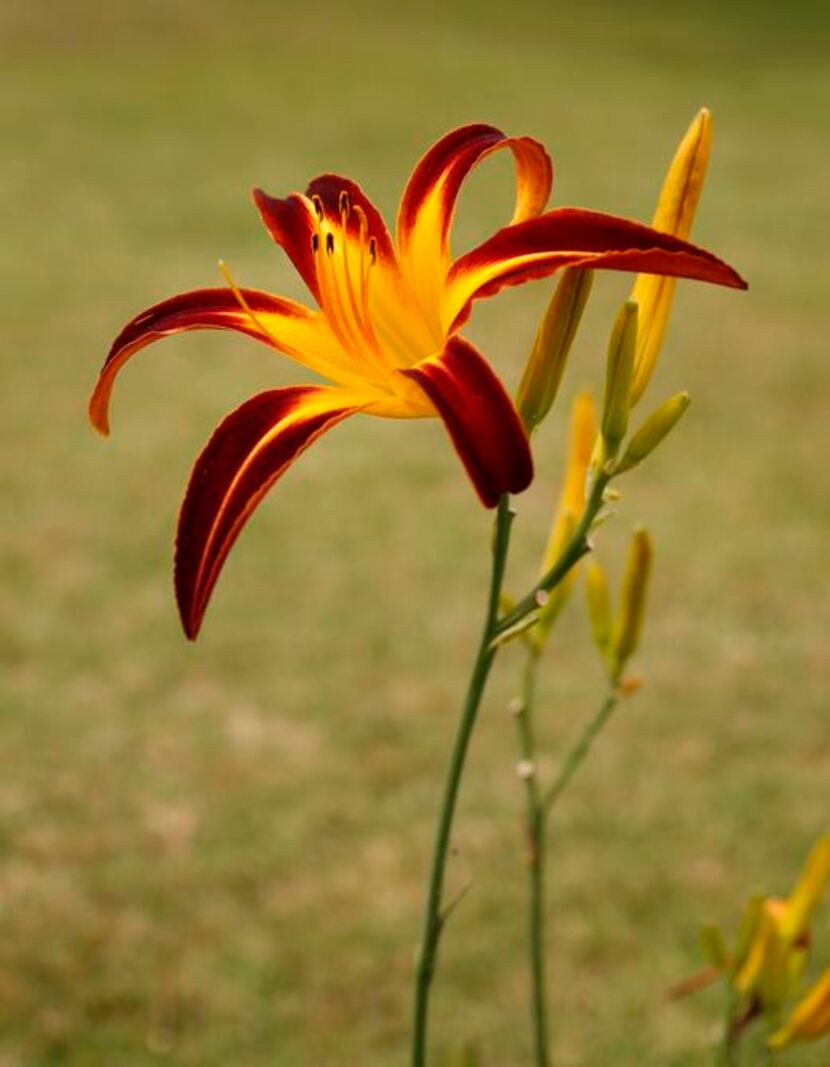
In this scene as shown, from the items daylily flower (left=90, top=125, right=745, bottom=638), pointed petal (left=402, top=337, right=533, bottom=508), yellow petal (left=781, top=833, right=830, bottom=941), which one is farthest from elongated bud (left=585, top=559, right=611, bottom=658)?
pointed petal (left=402, top=337, right=533, bottom=508)

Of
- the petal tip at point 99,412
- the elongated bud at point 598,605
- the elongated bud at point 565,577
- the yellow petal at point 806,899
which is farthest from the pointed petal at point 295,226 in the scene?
the yellow petal at point 806,899

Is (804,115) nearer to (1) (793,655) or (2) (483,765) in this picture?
(1) (793,655)

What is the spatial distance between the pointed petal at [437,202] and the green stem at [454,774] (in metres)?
0.11

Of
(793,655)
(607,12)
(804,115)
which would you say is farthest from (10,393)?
(607,12)

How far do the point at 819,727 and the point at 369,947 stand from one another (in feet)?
2.90

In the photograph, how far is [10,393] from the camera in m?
3.75

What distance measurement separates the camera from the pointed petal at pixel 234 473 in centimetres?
55

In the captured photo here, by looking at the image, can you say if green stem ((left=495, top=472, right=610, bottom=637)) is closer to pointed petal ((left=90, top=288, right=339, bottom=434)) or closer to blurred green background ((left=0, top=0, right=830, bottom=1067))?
pointed petal ((left=90, top=288, right=339, bottom=434))

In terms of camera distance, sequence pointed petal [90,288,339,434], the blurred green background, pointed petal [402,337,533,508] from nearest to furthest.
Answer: pointed petal [402,337,533,508] < pointed petal [90,288,339,434] < the blurred green background

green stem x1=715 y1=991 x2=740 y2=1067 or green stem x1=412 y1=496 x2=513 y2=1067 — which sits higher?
green stem x1=412 y1=496 x2=513 y2=1067

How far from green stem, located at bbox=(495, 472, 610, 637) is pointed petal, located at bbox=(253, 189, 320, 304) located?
0.16m

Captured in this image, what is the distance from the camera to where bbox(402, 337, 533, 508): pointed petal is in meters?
0.51

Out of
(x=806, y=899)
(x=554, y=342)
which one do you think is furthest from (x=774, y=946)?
(x=554, y=342)

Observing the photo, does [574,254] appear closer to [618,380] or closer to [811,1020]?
[618,380]
